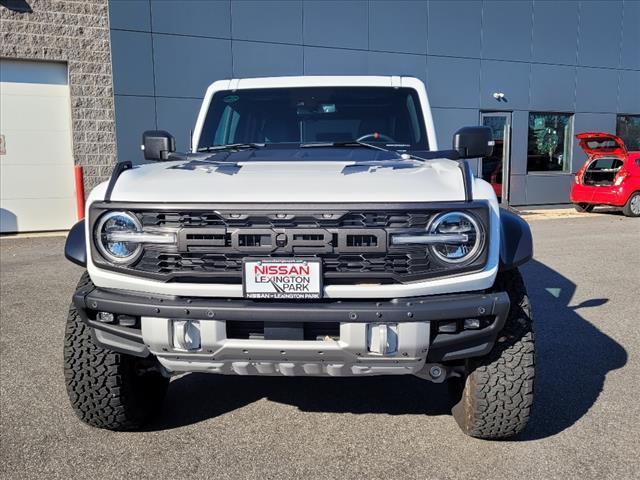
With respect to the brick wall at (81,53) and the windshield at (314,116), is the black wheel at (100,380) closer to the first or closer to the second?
the windshield at (314,116)

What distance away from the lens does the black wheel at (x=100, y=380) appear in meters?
2.82

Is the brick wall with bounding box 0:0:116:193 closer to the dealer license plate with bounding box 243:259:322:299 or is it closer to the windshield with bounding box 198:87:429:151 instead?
the windshield with bounding box 198:87:429:151

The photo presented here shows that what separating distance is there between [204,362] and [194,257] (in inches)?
18.6

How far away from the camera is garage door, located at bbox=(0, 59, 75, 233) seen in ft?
37.0

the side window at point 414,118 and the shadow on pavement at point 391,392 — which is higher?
the side window at point 414,118

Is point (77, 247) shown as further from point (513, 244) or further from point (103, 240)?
point (513, 244)

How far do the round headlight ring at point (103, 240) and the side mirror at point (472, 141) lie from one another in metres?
1.91

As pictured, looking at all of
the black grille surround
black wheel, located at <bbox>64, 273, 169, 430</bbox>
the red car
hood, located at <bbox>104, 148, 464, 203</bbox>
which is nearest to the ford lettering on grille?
the black grille surround

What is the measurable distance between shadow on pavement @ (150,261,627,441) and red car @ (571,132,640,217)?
10.4m

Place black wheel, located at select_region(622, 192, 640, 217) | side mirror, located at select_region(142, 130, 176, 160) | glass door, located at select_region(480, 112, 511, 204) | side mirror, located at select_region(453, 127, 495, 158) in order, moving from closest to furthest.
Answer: side mirror, located at select_region(453, 127, 495, 158)
side mirror, located at select_region(142, 130, 176, 160)
black wheel, located at select_region(622, 192, 640, 217)
glass door, located at select_region(480, 112, 511, 204)

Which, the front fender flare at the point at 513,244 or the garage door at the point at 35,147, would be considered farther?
the garage door at the point at 35,147

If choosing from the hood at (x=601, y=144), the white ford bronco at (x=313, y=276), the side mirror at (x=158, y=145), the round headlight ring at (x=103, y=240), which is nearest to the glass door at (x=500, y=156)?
the hood at (x=601, y=144)

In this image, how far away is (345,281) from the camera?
2441 mm

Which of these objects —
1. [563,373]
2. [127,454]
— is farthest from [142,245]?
[563,373]
